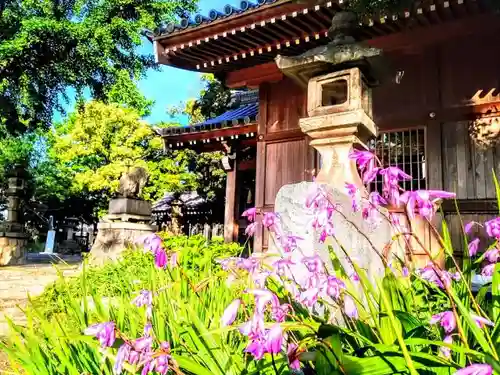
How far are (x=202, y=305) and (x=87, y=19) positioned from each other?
1280 centimetres

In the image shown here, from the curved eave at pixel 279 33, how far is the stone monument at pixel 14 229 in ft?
28.4

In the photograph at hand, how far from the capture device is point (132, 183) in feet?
27.7

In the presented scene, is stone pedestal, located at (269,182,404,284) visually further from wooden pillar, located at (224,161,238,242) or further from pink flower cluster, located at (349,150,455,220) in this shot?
wooden pillar, located at (224,161,238,242)

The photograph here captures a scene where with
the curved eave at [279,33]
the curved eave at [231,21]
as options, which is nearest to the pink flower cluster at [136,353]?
the curved eave at [279,33]

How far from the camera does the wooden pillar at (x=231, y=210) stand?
8.55 metres

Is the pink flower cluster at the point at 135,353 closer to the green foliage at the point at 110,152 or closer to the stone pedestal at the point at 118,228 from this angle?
the stone pedestal at the point at 118,228

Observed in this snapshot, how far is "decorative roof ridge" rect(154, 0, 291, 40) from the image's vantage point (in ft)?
16.6

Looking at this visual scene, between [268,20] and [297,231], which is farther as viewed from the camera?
[268,20]

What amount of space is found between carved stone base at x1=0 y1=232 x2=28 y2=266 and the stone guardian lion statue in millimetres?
5458

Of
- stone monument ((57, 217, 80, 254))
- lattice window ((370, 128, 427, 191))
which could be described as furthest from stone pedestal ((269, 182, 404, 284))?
→ stone monument ((57, 217, 80, 254))

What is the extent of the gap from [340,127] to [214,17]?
124 inches

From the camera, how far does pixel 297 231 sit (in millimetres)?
2314

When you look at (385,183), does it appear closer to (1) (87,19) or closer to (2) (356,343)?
(2) (356,343)

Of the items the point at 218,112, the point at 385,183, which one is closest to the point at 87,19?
the point at 218,112
